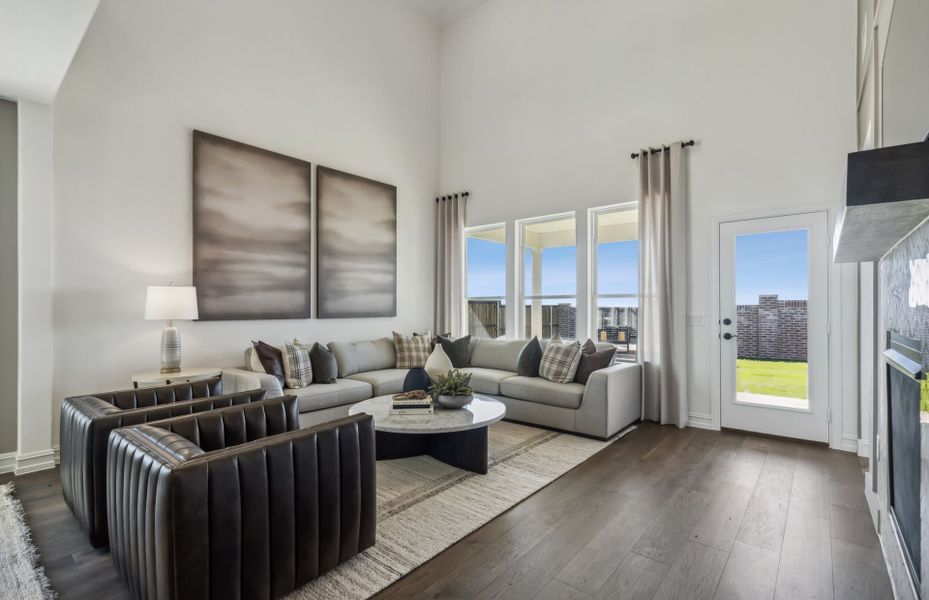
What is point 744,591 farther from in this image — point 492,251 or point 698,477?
point 492,251

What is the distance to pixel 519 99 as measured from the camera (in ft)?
19.0

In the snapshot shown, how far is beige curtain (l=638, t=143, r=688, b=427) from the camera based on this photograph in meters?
4.43

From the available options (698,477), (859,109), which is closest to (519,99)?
(859,109)

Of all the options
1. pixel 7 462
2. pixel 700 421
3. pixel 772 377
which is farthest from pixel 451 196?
pixel 7 462

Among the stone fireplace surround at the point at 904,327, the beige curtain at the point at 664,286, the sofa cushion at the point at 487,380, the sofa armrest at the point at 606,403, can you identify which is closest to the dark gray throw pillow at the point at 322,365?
the sofa cushion at the point at 487,380

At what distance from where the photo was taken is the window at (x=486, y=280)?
6.03m

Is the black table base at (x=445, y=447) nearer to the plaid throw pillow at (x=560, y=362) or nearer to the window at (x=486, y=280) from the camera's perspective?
the plaid throw pillow at (x=560, y=362)

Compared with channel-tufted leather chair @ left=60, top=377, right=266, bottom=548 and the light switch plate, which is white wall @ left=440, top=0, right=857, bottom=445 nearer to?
the light switch plate

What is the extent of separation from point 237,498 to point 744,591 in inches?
80.7

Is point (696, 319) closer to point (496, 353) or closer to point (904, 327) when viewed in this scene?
point (496, 353)

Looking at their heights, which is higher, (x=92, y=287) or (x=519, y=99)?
(x=519, y=99)

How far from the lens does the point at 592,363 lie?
171 inches

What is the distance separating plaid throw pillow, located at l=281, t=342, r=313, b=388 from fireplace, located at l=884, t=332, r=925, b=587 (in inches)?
156

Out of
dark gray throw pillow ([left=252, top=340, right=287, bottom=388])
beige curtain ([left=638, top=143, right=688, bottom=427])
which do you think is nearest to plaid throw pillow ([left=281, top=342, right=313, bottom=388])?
dark gray throw pillow ([left=252, top=340, right=287, bottom=388])
